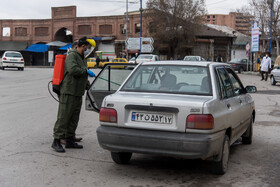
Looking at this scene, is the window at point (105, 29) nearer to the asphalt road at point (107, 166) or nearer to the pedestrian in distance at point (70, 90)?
the asphalt road at point (107, 166)

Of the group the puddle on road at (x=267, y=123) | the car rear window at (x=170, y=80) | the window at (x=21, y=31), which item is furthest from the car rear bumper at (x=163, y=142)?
the window at (x=21, y=31)

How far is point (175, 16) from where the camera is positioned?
53719mm

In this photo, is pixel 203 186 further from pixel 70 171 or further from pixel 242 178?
pixel 70 171

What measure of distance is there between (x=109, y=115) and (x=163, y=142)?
0.80 meters

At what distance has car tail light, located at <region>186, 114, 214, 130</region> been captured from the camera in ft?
14.7

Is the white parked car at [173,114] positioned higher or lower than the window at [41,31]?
lower

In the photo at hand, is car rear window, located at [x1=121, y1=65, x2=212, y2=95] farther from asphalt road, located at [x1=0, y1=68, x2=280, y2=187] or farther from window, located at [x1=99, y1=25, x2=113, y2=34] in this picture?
window, located at [x1=99, y1=25, x2=113, y2=34]

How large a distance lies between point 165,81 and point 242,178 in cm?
157

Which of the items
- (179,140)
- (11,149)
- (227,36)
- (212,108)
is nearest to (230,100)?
(212,108)

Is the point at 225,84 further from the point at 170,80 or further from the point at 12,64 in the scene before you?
the point at 12,64

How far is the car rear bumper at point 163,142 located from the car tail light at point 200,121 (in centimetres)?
10

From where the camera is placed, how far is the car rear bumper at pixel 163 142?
4438 millimetres

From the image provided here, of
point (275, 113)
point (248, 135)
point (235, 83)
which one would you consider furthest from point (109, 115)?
point (275, 113)

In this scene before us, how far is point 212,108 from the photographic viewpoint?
15.0 ft
